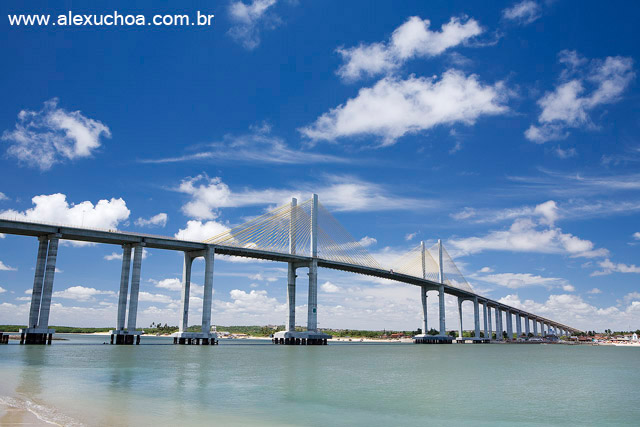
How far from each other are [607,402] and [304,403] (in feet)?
46.2

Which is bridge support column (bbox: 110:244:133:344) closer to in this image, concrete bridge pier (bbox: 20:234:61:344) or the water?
concrete bridge pier (bbox: 20:234:61:344)

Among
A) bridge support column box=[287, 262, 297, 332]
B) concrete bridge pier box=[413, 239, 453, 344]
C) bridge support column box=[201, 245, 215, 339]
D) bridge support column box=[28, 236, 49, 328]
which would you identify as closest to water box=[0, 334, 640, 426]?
bridge support column box=[28, 236, 49, 328]

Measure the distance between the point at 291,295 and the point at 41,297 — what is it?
37.9 m

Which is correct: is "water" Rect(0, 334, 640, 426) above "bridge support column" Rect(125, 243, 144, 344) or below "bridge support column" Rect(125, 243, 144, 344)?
below

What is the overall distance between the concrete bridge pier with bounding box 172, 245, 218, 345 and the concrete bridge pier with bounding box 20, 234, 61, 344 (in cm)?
1693

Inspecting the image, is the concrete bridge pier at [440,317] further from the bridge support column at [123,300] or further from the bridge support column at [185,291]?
the bridge support column at [123,300]

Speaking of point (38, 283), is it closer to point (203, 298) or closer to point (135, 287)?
point (135, 287)

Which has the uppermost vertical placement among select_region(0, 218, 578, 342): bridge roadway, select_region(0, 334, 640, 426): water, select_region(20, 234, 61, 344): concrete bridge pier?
select_region(0, 218, 578, 342): bridge roadway

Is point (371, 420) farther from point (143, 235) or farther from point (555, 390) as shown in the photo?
point (143, 235)

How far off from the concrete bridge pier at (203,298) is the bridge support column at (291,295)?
1578 cm

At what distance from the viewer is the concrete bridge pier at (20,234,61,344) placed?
5362 cm

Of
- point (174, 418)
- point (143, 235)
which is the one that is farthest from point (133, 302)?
point (174, 418)

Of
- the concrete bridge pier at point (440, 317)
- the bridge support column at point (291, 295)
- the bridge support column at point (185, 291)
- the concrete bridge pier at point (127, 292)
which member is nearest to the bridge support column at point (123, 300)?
the concrete bridge pier at point (127, 292)

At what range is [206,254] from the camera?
6600cm
